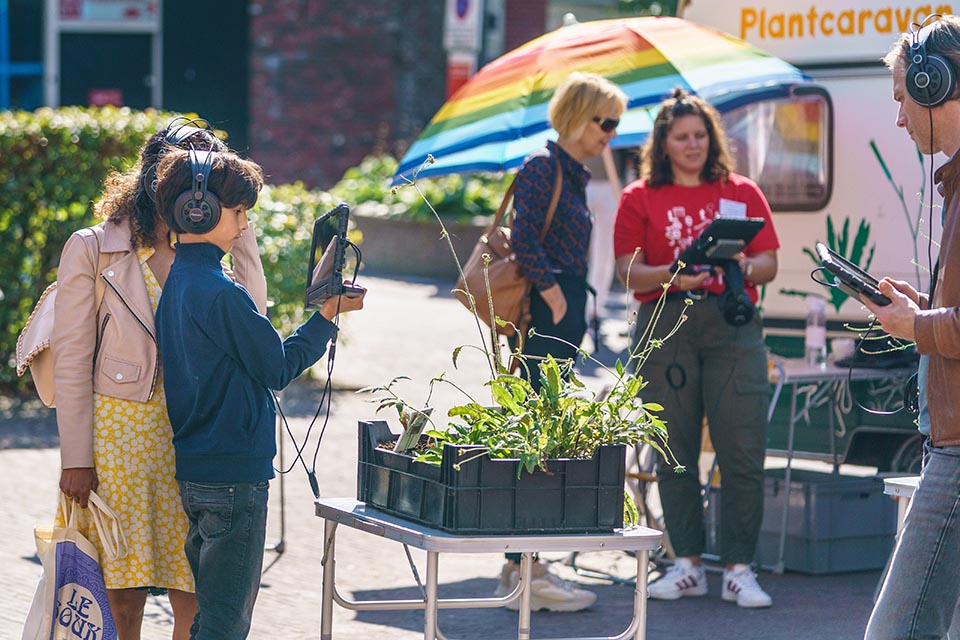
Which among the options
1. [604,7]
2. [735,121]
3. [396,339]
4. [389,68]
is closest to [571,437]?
[735,121]

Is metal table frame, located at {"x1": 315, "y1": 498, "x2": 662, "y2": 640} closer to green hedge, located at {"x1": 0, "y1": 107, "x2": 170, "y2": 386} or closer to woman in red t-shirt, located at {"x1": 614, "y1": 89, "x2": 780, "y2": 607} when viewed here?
woman in red t-shirt, located at {"x1": 614, "y1": 89, "x2": 780, "y2": 607}

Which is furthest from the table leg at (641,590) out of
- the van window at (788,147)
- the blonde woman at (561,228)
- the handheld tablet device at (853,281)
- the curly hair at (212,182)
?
the van window at (788,147)

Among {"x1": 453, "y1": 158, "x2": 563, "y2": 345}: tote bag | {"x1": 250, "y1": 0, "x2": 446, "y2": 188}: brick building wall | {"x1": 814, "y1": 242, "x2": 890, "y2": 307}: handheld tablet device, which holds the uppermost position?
{"x1": 250, "y1": 0, "x2": 446, "y2": 188}: brick building wall

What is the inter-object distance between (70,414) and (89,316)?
29cm

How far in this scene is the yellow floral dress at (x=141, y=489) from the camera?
4371 millimetres

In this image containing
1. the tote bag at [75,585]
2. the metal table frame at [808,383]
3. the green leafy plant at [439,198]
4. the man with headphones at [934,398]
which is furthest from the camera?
the green leafy plant at [439,198]

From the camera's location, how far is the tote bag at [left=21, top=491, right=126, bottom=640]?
4.28 m

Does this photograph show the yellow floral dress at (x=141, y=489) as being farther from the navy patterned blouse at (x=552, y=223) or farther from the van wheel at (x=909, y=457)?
the van wheel at (x=909, y=457)

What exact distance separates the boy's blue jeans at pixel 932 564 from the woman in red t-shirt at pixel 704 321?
94.6 inches

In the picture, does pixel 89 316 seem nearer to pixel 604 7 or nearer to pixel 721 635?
pixel 721 635

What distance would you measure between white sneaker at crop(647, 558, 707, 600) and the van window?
82.2 inches

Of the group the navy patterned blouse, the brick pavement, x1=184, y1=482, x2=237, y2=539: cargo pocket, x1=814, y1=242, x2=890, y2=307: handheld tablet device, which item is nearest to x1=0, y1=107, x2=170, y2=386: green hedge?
the brick pavement

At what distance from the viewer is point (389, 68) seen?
19.9 meters

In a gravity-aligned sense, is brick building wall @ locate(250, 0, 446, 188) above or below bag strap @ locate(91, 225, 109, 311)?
above
